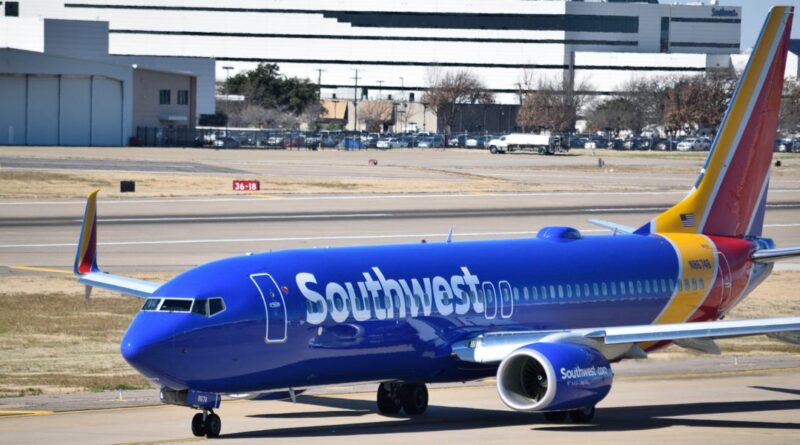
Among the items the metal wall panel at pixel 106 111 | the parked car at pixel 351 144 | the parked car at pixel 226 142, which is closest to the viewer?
the metal wall panel at pixel 106 111

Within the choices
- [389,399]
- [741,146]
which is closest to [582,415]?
[389,399]

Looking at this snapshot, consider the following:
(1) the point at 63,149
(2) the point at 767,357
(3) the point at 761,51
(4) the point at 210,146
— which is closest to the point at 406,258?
(3) the point at 761,51

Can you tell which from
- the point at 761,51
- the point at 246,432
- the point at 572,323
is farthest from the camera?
the point at 761,51

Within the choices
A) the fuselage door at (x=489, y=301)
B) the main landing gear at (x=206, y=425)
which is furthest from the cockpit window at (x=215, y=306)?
the fuselage door at (x=489, y=301)

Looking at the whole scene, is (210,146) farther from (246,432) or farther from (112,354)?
(246,432)

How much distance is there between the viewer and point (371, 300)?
29.3 metres

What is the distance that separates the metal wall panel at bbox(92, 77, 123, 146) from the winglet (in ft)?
463

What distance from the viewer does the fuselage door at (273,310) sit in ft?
90.4

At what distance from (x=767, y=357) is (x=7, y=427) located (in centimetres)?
2395

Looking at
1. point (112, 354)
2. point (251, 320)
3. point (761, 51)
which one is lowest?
point (112, 354)

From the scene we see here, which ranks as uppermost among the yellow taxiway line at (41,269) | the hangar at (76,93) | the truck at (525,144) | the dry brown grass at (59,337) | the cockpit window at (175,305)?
the hangar at (76,93)

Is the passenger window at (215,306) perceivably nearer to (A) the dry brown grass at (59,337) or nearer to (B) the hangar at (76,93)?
(A) the dry brown grass at (59,337)

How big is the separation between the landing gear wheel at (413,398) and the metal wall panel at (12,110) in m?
139

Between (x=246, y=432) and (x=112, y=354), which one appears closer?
(x=246, y=432)
